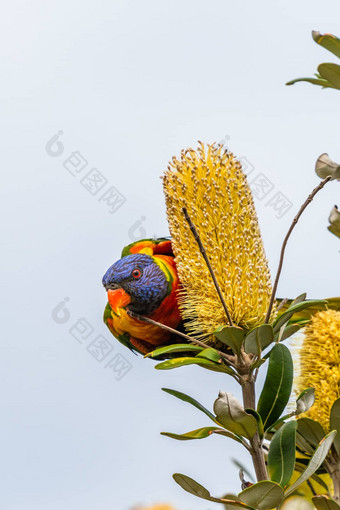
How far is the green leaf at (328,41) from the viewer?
1.69 metres

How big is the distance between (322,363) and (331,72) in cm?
83

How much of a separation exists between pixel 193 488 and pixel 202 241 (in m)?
0.61

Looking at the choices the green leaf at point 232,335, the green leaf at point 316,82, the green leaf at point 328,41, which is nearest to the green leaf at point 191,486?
the green leaf at point 232,335

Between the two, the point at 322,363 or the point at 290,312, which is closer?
the point at 290,312

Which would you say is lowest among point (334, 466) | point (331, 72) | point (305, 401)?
point (334, 466)

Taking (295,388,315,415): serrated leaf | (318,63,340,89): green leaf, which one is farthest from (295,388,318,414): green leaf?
(318,63,340,89): green leaf

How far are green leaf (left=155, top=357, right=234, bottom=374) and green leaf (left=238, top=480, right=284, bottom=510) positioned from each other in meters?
0.31

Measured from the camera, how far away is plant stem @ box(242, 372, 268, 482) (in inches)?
56.8

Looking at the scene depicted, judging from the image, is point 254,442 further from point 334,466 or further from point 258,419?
point 334,466

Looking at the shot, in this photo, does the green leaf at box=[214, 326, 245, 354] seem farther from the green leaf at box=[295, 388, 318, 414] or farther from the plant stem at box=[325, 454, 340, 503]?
the plant stem at box=[325, 454, 340, 503]

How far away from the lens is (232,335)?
4.72ft

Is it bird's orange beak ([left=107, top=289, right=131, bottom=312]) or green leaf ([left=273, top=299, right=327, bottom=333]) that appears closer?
green leaf ([left=273, top=299, right=327, bottom=333])

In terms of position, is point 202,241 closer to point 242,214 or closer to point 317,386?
point 242,214

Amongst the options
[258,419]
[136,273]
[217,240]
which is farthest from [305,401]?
[136,273]
